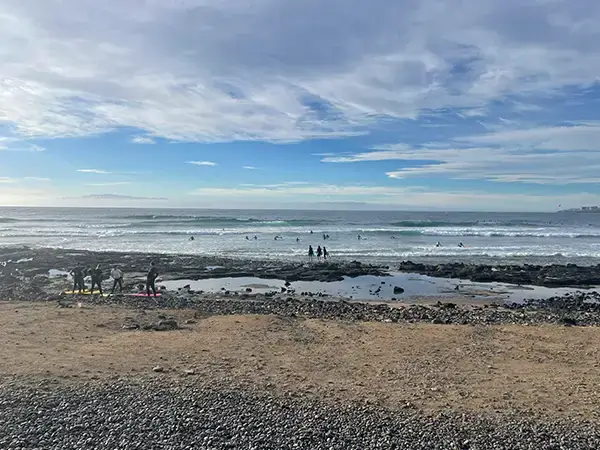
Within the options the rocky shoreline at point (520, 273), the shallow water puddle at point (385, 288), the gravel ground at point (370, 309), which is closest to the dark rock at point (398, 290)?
the shallow water puddle at point (385, 288)

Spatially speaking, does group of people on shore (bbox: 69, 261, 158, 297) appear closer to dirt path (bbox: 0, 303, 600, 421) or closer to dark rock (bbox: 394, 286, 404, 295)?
dirt path (bbox: 0, 303, 600, 421)

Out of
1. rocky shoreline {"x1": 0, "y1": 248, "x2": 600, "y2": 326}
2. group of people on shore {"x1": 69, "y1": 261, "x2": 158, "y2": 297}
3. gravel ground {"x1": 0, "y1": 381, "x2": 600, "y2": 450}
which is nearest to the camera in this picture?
gravel ground {"x1": 0, "y1": 381, "x2": 600, "y2": 450}

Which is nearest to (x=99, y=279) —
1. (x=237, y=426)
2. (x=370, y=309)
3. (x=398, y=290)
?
(x=370, y=309)

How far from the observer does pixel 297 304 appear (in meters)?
15.2

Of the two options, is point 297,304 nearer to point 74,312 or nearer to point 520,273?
point 74,312

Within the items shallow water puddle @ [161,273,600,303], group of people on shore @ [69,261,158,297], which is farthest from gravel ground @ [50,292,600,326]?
shallow water puddle @ [161,273,600,303]

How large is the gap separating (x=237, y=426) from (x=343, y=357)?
330 centimetres

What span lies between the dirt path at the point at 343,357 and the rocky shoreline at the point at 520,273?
1010 centimetres

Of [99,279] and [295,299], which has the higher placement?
[99,279]

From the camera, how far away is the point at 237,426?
19.6 ft

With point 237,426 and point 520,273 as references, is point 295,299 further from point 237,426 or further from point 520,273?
point 520,273

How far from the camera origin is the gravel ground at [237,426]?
561 cm

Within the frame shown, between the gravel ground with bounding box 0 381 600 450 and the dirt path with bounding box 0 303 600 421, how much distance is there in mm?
486

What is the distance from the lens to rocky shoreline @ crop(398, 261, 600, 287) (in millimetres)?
21047
